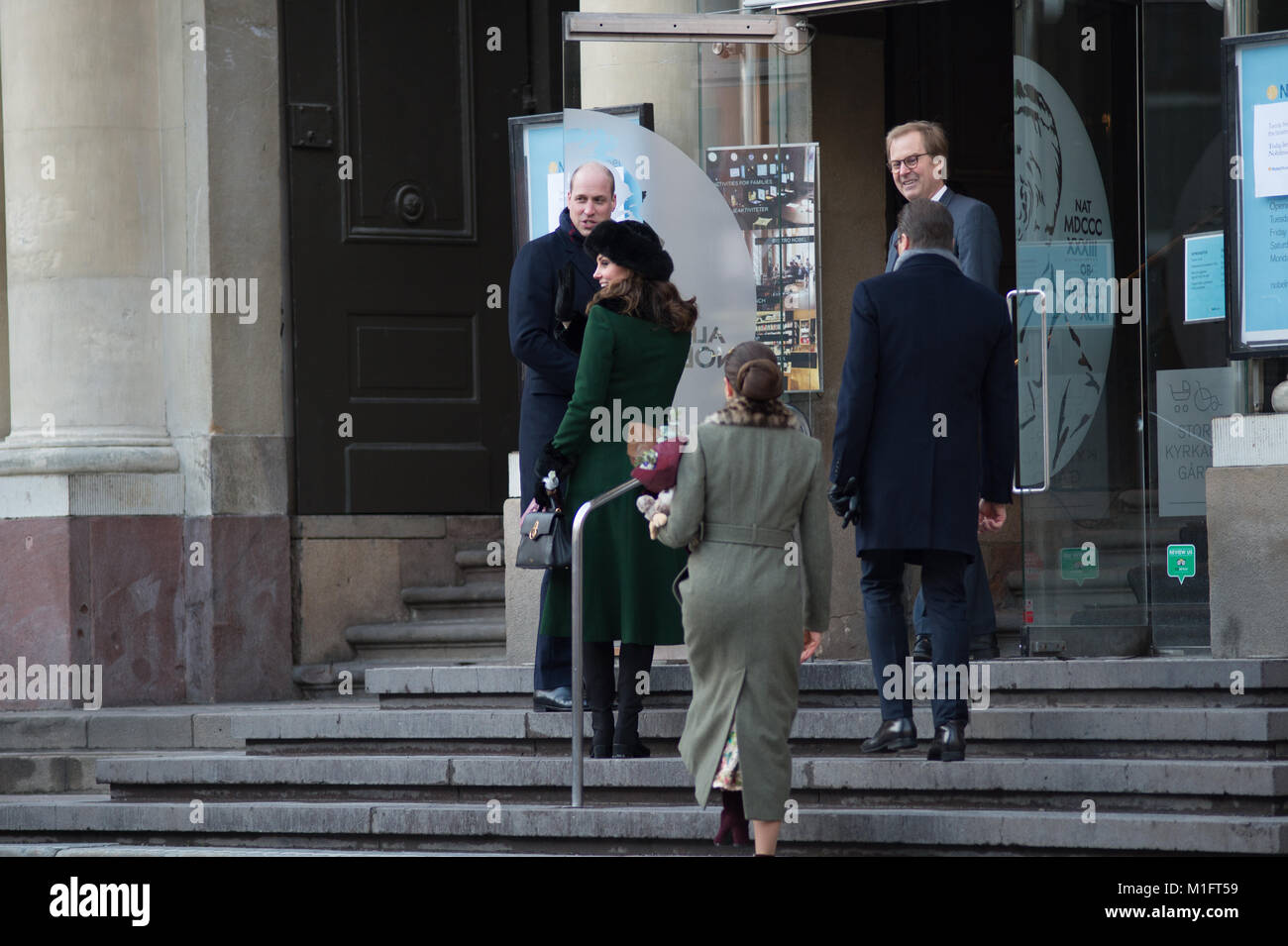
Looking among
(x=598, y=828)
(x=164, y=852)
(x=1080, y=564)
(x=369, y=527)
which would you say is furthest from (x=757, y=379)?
(x=369, y=527)

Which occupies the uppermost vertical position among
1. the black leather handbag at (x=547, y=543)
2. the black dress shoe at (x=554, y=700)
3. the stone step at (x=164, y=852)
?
the black leather handbag at (x=547, y=543)

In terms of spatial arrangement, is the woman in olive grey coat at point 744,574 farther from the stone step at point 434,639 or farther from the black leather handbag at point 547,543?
the stone step at point 434,639

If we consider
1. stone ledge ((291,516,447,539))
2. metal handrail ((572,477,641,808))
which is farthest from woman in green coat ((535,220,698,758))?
stone ledge ((291,516,447,539))

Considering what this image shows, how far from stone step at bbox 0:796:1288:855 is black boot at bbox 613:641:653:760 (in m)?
0.26

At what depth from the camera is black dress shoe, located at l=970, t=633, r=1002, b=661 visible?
777 cm

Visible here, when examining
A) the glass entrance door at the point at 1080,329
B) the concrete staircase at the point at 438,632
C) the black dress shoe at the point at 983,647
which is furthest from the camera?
the concrete staircase at the point at 438,632

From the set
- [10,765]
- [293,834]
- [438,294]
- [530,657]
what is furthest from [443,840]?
[438,294]

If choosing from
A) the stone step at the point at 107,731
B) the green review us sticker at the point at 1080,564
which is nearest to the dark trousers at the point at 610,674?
the green review us sticker at the point at 1080,564

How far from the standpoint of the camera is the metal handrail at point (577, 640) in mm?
6965

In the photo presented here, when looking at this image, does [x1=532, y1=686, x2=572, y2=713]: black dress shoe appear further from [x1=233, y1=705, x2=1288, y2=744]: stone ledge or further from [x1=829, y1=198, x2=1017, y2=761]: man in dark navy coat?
[x1=829, y1=198, x2=1017, y2=761]: man in dark navy coat

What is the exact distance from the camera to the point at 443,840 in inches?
287

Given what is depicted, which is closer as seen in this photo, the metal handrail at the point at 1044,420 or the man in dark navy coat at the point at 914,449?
the man in dark navy coat at the point at 914,449

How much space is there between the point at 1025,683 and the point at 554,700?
5.74 ft

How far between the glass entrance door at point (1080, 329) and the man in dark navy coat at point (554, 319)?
2112 millimetres
